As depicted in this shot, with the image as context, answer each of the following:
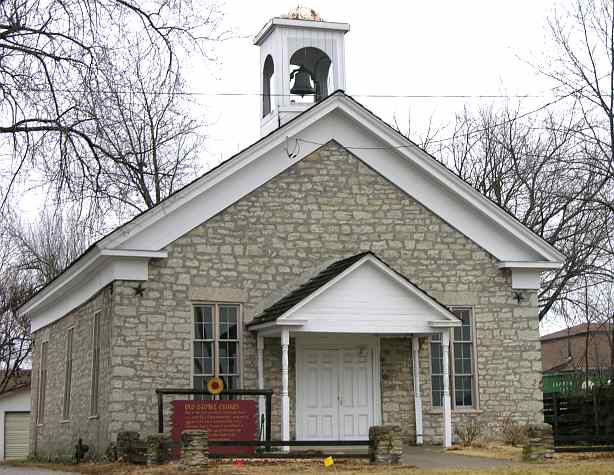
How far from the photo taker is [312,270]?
69.5 feet

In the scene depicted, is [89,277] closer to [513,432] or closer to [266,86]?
[266,86]

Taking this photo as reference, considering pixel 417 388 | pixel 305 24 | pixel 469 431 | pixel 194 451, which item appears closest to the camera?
pixel 194 451

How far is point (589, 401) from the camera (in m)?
24.0

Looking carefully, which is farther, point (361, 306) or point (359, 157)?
point (359, 157)

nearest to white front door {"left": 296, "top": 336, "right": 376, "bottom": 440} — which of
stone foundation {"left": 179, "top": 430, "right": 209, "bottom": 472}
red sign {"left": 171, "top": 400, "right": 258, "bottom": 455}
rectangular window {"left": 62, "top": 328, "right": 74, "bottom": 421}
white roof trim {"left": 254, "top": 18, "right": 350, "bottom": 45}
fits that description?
red sign {"left": 171, "top": 400, "right": 258, "bottom": 455}

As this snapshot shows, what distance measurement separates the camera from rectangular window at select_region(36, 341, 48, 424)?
27.2 meters

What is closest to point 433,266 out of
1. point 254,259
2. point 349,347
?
point 349,347

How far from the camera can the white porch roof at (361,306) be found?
19359mm

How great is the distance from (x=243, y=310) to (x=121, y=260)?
2610 mm

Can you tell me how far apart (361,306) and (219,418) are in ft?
11.4

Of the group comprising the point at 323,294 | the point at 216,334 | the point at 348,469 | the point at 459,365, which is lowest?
the point at 348,469

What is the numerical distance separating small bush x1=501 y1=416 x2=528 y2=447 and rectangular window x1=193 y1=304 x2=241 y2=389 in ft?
18.6

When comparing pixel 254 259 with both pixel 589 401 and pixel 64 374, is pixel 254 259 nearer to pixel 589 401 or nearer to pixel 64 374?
pixel 64 374

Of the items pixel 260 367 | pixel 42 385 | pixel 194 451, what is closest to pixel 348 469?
pixel 194 451
